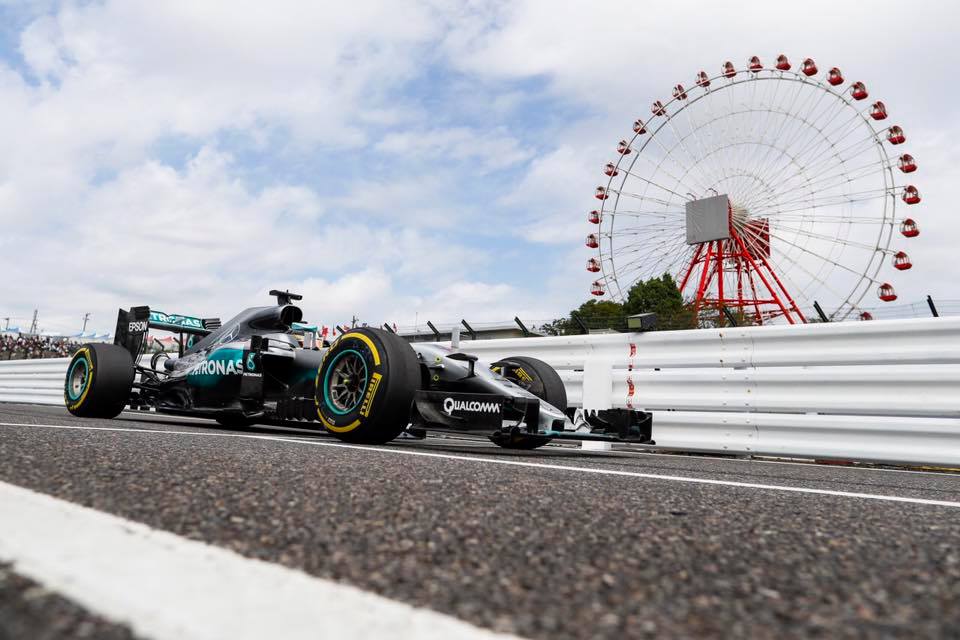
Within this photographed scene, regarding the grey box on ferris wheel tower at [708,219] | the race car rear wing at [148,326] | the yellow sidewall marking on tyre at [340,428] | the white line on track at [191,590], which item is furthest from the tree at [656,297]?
the white line on track at [191,590]

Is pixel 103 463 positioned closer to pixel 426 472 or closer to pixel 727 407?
pixel 426 472

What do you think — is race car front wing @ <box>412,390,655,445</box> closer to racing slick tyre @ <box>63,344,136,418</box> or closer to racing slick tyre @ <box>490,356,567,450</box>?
racing slick tyre @ <box>490,356,567,450</box>

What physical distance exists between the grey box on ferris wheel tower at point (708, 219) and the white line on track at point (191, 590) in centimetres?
3015

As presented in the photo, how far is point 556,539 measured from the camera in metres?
1.69

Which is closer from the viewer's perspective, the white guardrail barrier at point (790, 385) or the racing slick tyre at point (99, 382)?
the white guardrail barrier at point (790, 385)

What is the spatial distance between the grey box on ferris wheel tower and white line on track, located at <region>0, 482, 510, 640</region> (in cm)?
3015

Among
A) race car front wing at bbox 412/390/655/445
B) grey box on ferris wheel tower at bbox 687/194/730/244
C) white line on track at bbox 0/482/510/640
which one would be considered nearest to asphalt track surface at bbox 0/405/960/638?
white line on track at bbox 0/482/510/640

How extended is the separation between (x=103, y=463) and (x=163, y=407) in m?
5.10

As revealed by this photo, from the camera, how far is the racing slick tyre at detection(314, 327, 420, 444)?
466cm

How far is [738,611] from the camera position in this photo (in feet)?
3.89

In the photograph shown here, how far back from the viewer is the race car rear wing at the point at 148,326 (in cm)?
812

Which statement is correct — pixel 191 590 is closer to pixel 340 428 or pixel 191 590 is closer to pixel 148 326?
pixel 340 428

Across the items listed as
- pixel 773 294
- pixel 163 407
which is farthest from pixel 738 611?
pixel 773 294

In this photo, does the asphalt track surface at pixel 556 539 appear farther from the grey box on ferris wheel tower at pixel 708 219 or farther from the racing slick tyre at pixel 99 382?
the grey box on ferris wheel tower at pixel 708 219
